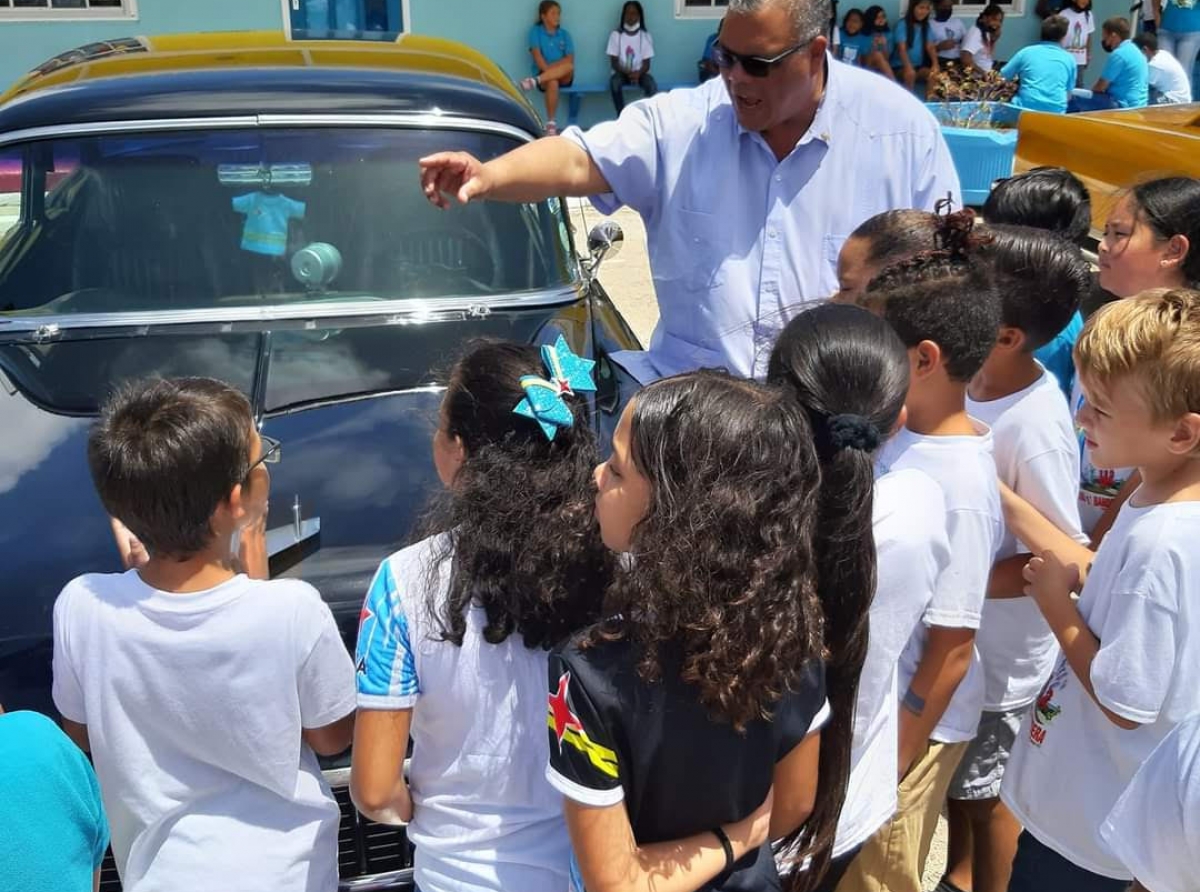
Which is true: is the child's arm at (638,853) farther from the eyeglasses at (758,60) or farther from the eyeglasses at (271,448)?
the eyeglasses at (758,60)

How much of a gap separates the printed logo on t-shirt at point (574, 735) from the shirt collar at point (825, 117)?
5.30 ft

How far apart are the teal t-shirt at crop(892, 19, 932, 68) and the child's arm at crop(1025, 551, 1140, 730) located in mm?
12563

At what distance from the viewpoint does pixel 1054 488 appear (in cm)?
206

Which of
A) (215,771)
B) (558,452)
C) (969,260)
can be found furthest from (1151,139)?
(215,771)

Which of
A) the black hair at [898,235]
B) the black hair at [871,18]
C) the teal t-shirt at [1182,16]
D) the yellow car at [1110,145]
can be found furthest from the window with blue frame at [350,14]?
the black hair at [898,235]

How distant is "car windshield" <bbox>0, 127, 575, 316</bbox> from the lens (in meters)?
3.11

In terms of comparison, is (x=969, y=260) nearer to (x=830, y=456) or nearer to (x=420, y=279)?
(x=830, y=456)

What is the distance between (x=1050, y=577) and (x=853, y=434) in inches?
22.1

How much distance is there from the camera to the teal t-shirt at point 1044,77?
944 centimetres

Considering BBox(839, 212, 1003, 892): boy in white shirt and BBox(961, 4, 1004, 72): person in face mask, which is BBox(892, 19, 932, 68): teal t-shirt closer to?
BBox(961, 4, 1004, 72): person in face mask

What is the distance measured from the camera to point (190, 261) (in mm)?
3117

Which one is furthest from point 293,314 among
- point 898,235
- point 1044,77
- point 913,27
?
point 913,27

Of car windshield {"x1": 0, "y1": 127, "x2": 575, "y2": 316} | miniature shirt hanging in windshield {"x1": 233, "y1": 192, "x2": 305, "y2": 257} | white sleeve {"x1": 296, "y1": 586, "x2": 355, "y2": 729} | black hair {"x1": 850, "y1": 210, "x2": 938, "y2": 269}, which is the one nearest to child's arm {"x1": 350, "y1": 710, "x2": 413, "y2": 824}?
white sleeve {"x1": 296, "y1": 586, "x2": 355, "y2": 729}

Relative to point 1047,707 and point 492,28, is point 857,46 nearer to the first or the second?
point 492,28
